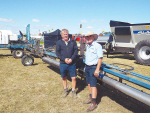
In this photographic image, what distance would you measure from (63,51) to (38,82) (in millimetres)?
1942

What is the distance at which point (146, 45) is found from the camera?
7.22 metres

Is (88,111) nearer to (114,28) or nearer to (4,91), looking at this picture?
(4,91)

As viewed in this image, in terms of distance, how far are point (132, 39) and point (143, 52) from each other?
44.9 inches

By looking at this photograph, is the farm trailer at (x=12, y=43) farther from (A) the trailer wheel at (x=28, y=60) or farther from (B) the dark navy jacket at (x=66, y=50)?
(B) the dark navy jacket at (x=66, y=50)

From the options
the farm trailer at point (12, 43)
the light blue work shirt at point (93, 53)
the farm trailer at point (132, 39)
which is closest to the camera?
the light blue work shirt at point (93, 53)

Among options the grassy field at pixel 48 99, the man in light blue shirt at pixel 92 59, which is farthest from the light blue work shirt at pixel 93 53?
the grassy field at pixel 48 99

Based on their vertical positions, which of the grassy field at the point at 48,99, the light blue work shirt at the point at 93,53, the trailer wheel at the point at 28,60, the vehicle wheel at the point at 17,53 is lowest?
A: the grassy field at the point at 48,99

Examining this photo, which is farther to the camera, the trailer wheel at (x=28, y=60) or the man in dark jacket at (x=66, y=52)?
the trailer wheel at (x=28, y=60)

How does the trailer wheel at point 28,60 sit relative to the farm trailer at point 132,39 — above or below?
below

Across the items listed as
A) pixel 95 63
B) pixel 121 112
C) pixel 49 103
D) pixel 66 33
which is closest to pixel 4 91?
pixel 49 103

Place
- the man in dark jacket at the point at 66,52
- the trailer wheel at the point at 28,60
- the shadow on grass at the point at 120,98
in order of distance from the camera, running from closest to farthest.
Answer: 1. the shadow on grass at the point at 120,98
2. the man in dark jacket at the point at 66,52
3. the trailer wheel at the point at 28,60

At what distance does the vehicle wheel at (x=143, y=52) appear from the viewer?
7203 mm

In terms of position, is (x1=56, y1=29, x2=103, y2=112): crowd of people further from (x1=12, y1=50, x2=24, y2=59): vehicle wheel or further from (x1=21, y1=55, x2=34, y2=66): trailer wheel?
(x1=12, y1=50, x2=24, y2=59): vehicle wheel

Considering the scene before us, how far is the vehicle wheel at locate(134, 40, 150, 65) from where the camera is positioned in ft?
23.6
